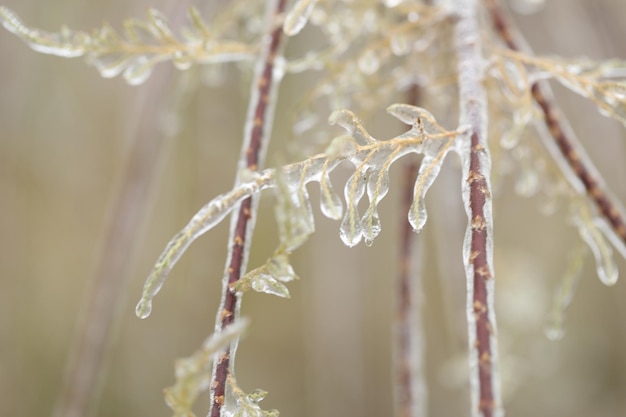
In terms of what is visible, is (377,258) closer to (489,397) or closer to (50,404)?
(50,404)

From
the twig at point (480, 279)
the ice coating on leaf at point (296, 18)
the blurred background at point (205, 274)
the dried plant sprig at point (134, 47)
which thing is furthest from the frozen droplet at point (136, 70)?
the blurred background at point (205, 274)

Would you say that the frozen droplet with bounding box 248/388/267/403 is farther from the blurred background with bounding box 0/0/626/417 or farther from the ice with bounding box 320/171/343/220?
the blurred background with bounding box 0/0/626/417

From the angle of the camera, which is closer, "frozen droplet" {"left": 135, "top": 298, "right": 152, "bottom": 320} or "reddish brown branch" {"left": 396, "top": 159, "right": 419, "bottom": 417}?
"frozen droplet" {"left": 135, "top": 298, "right": 152, "bottom": 320}

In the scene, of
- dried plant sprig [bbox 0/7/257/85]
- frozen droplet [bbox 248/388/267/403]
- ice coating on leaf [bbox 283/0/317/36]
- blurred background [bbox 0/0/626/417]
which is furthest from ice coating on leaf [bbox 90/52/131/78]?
blurred background [bbox 0/0/626/417]

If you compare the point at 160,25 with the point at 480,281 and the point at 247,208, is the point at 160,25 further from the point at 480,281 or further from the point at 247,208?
the point at 480,281

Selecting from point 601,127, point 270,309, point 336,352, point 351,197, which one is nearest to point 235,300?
point 351,197

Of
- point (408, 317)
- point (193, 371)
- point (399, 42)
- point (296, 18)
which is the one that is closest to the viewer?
point (193, 371)

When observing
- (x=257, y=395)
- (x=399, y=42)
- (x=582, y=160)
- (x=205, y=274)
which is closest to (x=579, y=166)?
(x=582, y=160)
